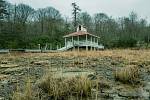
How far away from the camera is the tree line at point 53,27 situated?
48125 millimetres

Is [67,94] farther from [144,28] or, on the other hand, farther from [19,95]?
[144,28]

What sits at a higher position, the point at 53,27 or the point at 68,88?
the point at 53,27

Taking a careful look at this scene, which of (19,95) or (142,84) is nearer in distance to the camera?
(19,95)

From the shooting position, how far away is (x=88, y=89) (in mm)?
5898

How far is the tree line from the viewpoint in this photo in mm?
48125

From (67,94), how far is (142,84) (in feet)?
6.99

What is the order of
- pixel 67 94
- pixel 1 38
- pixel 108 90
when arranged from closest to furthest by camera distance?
pixel 67 94 → pixel 108 90 → pixel 1 38

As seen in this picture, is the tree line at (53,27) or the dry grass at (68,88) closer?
the dry grass at (68,88)

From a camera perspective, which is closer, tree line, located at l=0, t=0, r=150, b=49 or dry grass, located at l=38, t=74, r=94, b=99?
dry grass, located at l=38, t=74, r=94, b=99

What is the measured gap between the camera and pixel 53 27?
6488cm

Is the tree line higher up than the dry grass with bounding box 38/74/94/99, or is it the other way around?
the tree line

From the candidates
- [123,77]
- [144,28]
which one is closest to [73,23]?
[144,28]

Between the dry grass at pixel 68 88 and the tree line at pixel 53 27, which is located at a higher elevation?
the tree line at pixel 53 27

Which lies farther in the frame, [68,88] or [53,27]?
[53,27]
